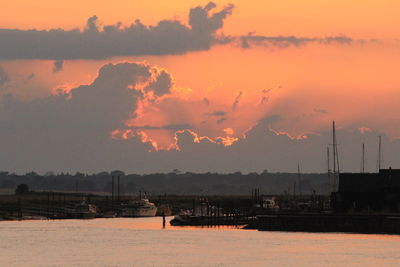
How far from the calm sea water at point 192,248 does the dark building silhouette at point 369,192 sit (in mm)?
4945

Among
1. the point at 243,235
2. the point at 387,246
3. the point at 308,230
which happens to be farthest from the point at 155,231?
the point at 387,246

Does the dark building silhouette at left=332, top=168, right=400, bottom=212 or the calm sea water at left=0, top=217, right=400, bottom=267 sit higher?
the dark building silhouette at left=332, top=168, right=400, bottom=212

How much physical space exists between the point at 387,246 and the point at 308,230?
51.9 feet

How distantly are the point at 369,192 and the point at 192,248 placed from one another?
30.0 m

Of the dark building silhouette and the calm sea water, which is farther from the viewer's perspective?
the dark building silhouette

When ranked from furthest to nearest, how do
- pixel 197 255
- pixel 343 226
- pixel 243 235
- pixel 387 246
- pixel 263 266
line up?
pixel 243 235, pixel 343 226, pixel 387 246, pixel 197 255, pixel 263 266

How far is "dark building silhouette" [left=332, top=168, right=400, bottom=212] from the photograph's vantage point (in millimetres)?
148125

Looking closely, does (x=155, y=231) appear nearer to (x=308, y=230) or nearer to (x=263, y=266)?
(x=308, y=230)

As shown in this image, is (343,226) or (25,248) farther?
(343,226)

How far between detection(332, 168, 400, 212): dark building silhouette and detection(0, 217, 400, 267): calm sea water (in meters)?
4.94

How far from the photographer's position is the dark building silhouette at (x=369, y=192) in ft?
486

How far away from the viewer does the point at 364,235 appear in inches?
5694

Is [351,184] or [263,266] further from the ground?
[351,184]

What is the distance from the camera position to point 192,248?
439 feet
